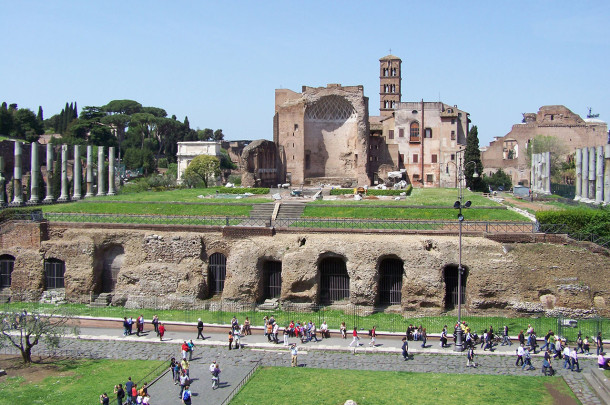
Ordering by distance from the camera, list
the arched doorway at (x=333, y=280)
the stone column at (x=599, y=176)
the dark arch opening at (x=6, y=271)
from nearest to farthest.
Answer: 1. the arched doorway at (x=333, y=280)
2. the dark arch opening at (x=6, y=271)
3. the stone column at (x=599, y=176)

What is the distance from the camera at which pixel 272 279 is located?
116 ft

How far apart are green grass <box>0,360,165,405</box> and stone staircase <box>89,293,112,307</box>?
8.79 m

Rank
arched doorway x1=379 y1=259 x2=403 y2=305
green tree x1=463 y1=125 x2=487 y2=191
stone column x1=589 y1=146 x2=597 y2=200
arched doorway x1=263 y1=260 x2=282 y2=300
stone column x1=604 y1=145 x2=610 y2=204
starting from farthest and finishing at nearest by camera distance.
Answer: green tree x1=463 y1=125 x2=487 y2=191 < stone column x1=589 y1=146 x2=597 y2=200 < stone column x1=604 y1=145 x2=610 y2=204 < arched doorway x1=263 y1=260 x2=282 y2=300 < arched doorway x1=379 y1=259 x2=403 y2=305

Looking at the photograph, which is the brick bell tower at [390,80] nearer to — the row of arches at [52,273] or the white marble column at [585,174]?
the white marble column at [585,174]

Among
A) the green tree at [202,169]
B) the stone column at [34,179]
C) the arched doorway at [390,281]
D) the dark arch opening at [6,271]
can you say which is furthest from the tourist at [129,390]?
the green tree at [202,169]

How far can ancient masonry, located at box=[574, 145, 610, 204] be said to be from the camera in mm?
45344

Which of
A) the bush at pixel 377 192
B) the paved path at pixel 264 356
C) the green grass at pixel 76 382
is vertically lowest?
the green grass at pixel 76 382

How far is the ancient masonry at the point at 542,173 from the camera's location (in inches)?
2239

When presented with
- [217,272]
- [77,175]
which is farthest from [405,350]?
[77,175]

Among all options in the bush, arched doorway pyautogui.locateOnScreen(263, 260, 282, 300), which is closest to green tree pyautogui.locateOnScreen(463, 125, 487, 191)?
the bush

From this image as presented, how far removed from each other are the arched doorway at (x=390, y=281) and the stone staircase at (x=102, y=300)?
593 inches

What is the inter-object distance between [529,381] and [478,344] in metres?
4.36

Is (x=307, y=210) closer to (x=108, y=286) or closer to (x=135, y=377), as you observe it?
(x=108, y=286)

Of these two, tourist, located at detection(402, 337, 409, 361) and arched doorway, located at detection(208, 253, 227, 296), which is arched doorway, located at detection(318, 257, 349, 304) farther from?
tourist, located at detection(402, 337, 409, 361)
